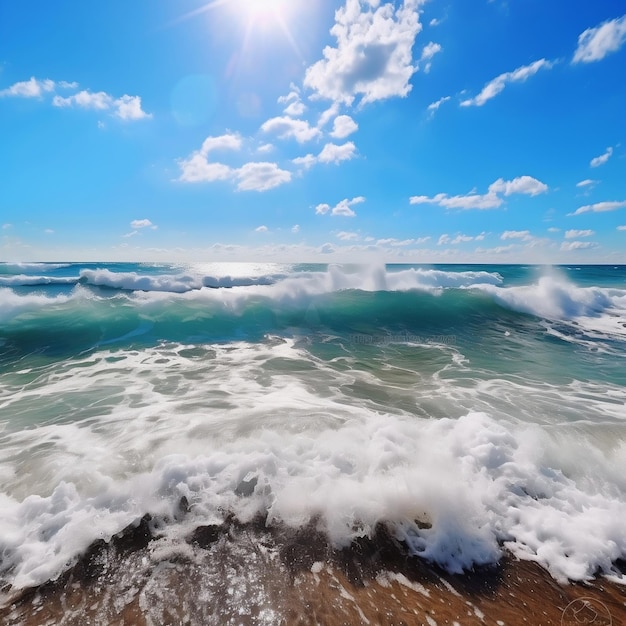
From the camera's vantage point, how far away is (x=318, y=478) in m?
3.53

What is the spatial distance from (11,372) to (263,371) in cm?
628

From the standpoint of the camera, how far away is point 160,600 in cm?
228

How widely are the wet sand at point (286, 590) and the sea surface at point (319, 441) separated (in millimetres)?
153

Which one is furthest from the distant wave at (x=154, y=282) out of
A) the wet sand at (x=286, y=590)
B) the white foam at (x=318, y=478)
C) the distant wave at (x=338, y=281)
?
the wet sand at (x=286, y=590)

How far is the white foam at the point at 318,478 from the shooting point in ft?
9.39

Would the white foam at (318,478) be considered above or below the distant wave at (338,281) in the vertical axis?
below

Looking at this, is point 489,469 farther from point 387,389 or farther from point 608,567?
point 387,389

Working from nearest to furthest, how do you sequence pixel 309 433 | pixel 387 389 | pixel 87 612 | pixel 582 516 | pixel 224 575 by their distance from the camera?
pixel 87 612 → pixel 224 575 → pixel 582 516 → pixel 309 433 → pixel 387 389

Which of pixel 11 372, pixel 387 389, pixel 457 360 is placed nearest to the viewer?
pixel 387 389

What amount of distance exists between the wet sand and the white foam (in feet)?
0.53

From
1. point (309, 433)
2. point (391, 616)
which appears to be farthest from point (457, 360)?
point (391, 616)

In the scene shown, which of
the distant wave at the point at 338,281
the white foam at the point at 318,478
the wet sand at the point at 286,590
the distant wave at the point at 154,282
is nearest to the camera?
the wet sand at the point at 286,590

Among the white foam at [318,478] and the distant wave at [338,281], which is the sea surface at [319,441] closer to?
the white foam at [318,478]

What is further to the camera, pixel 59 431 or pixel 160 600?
pixel 59 431
